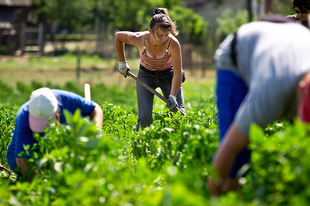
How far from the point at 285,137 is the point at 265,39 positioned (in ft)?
2.29

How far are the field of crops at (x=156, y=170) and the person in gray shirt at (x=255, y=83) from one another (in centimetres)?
11

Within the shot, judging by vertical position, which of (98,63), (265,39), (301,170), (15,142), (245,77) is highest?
(265,39)

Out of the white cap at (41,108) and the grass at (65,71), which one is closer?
the white cap at (41,108)

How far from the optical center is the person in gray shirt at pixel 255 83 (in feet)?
9.95

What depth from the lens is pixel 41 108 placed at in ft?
13.6

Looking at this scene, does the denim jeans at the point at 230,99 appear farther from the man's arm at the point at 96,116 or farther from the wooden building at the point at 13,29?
the wooden building at the point at 13,29

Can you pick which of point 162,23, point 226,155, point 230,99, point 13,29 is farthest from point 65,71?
point 226,155

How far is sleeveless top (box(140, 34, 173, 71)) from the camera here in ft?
Answer: 20.3

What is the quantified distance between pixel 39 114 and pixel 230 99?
56.5 inches

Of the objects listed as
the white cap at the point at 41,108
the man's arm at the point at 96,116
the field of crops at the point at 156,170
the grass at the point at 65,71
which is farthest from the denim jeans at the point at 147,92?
the grass at the point at 65,71

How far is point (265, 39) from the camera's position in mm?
3266

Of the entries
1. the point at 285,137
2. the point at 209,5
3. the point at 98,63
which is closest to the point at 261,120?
the point at 285,137

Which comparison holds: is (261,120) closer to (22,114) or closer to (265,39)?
(265,39)

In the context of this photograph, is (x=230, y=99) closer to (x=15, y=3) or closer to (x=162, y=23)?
(x=162, y=23)
